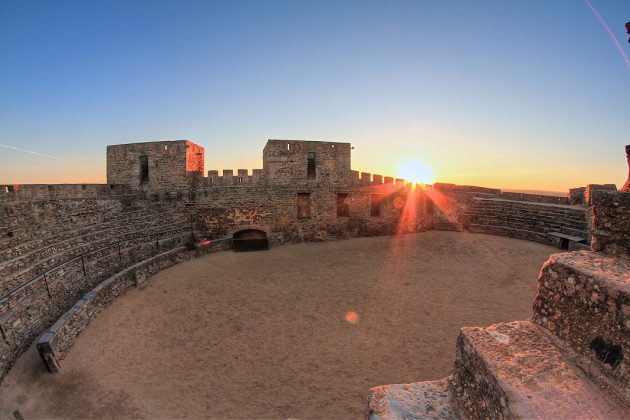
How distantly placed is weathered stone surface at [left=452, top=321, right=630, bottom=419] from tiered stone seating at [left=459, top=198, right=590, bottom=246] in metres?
15.6

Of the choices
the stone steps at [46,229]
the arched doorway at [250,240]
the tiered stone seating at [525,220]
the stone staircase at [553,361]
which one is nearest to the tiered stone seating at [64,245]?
the stone steps at [46,229]

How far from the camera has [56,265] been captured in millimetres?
8531

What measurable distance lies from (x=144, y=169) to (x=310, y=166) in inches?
355

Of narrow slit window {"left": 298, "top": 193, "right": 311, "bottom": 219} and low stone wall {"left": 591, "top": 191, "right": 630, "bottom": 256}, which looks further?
narrow slit window {"left": 298, "top": 193, "right": 311, "bottom": 219}

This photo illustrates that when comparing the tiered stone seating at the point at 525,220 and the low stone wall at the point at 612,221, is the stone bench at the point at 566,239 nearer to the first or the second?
the tiered stone seating at the point at 525,220

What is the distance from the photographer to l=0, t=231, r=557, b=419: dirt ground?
5734mm

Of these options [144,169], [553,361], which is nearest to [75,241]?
[144,169]

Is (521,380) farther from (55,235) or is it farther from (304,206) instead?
(304,206)

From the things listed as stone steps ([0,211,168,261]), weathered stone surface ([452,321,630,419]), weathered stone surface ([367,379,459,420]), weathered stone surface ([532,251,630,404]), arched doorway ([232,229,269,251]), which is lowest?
arched doorway ([232,229,269,251])

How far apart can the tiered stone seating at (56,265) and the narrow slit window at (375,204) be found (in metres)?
11.3

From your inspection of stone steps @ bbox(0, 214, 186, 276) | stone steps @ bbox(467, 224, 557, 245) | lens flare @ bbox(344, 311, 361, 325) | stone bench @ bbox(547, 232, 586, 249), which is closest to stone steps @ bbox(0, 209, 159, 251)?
stone steps @ bbox(0, 214, 186, 276)

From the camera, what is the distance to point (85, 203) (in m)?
11.6

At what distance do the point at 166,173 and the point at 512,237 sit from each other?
19.1 meters

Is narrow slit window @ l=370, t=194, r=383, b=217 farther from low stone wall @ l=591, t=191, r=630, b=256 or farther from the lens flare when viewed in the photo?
low stone wall @ l=591, t=191, r=630, b=256
